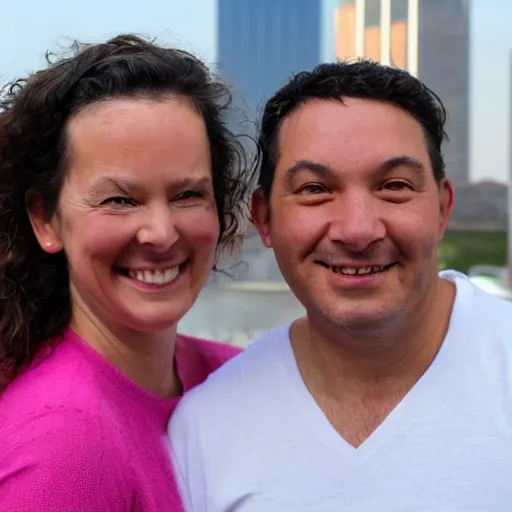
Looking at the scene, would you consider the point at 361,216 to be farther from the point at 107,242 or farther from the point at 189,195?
the point at 107,242

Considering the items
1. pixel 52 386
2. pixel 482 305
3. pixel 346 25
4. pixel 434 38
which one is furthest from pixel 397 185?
pixel 434 38

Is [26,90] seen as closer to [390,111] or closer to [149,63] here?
[149,63]

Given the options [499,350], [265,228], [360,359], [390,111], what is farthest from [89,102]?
[499,350]

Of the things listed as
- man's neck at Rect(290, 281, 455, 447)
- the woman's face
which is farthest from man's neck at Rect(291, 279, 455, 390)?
the woman's face

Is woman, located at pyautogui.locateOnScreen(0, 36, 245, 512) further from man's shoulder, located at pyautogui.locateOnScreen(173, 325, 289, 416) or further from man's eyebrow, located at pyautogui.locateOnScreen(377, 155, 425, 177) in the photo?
man's eyebrow, located at pyautogui.locateOnScreen(377, 155, 425, 177)

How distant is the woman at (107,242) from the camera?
3.92 feet

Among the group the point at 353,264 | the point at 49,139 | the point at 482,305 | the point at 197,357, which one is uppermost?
the point at 49,139

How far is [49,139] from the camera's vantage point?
1342 millimetres

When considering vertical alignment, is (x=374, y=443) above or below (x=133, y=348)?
below

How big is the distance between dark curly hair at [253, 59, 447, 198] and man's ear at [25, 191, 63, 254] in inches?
18.1

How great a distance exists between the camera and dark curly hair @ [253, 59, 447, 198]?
1.39 m

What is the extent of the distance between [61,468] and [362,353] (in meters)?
0.66

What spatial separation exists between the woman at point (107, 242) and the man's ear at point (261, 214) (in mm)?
134

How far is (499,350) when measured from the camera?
52.3 inches
